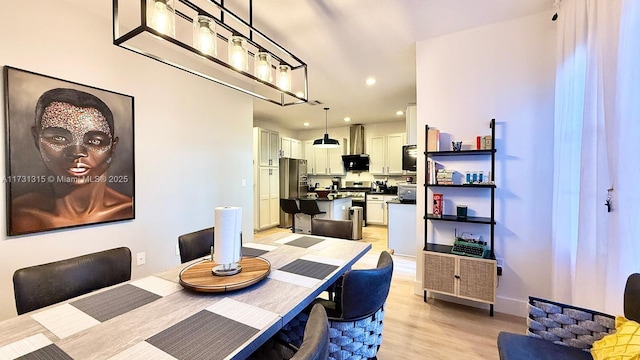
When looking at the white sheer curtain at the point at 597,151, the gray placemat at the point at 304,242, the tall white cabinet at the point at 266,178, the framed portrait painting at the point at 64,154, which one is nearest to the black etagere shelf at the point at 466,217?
the white sheer curtain at the point at 597,151

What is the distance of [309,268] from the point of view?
5.02 ft

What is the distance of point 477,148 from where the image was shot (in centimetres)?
255

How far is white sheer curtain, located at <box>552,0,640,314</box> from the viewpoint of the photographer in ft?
4.13

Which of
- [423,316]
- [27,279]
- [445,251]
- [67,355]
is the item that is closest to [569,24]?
[445,251]

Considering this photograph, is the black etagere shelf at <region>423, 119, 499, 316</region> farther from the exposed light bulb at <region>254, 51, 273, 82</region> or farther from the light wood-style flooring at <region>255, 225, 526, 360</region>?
the exposed light bulb at <region>254, 51, 273, 82</region>

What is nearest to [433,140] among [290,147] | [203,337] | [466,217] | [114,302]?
[466,217]

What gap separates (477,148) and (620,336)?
1.75m

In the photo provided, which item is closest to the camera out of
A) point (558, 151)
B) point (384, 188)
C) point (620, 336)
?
point (620, 336)

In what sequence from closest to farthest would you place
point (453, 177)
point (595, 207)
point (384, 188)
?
point (595, 207), point (453, 177), point (384, 188)

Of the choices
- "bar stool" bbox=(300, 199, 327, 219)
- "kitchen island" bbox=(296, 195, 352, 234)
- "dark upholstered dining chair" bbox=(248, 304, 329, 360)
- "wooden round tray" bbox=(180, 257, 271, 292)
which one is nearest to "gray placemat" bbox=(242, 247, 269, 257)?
"wooden round tray" bbox=(180, 257, 271, 292)

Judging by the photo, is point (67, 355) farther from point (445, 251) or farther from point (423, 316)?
point (445, 251)

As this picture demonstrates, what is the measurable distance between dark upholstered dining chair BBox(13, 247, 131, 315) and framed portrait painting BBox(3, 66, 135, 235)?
1.08 meters

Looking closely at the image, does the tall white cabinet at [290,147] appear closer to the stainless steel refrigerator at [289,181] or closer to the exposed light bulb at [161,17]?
the stainless steel refrigerator at [289,181]

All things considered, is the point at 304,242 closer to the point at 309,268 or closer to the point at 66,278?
the point at 309,268
